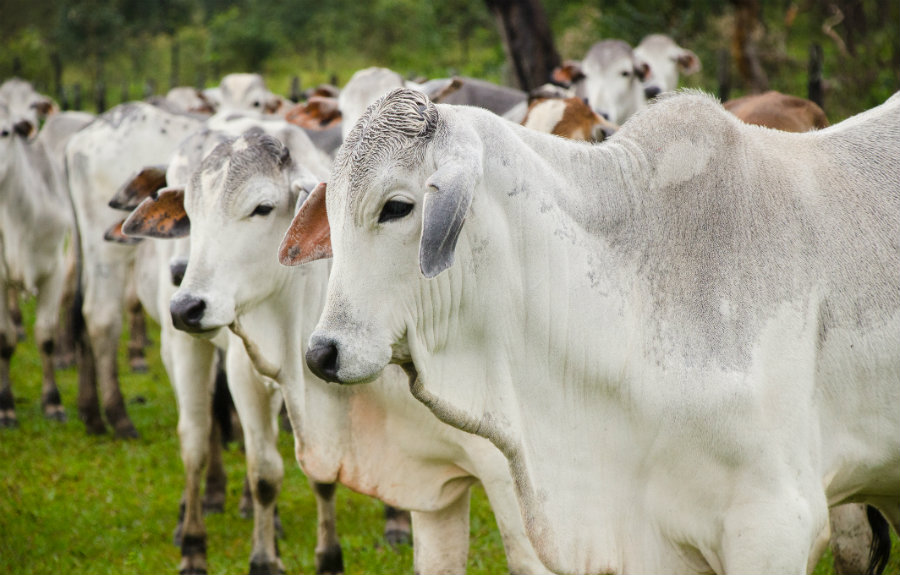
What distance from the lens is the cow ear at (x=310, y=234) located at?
2793 millimetres

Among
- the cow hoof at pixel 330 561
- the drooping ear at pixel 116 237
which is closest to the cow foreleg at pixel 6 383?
the drooping ear at pixel 116 237

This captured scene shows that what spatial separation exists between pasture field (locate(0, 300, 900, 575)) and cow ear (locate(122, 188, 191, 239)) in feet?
6.18

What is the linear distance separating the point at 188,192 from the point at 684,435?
2.23 meters

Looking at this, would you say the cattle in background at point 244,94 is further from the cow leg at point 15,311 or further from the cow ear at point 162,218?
the cow ear at point 162,218

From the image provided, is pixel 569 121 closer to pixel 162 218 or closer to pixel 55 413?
pixel 162 218

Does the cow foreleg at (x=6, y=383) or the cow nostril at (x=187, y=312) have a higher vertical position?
the cow nostril at (x=187, y=312)

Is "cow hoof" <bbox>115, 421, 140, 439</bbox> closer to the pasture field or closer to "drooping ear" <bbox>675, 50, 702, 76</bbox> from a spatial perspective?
the pasture field

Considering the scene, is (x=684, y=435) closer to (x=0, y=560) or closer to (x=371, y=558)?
(x=371, y=558)

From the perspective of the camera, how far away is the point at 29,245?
25.5 ft

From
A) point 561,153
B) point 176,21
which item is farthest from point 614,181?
Answer: point 176,21

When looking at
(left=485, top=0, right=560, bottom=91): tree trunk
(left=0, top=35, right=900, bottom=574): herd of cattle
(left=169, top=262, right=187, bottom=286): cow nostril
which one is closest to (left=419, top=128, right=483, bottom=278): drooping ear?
(left=0, top=35, right=900, bottom=574): herd of cattle

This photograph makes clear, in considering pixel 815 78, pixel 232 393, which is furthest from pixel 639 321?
pixel 815 78

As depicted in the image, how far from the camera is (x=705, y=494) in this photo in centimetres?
237

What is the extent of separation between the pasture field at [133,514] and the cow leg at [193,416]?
17cm
